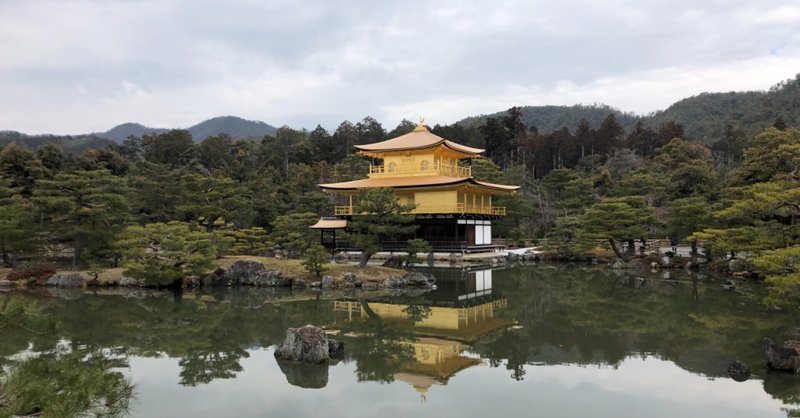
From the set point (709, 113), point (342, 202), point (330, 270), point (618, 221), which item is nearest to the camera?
point (330, 270)

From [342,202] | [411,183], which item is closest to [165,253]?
[411,183]

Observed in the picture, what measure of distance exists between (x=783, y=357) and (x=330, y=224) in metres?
21.3

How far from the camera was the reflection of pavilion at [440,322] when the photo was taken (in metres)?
9.16

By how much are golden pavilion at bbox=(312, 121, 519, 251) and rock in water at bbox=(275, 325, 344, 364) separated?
1689 cm

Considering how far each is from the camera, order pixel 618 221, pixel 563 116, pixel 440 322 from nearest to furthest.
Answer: pixel 440 322, pixel 618 221, pixel 563 116

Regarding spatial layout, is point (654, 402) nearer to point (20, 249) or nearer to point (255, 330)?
point (255, 330)

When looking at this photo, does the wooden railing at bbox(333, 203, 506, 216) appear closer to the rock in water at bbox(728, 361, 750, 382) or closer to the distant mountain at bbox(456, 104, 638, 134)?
the rock in water at bbox(728, 361, 750, 382)

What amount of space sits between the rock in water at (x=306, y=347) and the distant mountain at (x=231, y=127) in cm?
15976

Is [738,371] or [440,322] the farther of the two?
[440,322]

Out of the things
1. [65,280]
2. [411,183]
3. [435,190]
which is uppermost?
[411,183]

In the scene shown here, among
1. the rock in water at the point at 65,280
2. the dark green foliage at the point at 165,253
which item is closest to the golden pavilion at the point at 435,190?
the dark green foliage at the point at 165,253

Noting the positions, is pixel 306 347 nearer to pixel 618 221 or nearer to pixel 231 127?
pixel 618 221

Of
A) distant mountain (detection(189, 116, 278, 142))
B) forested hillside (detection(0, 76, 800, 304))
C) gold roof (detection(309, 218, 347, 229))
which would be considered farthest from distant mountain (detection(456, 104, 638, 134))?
distant mountain (detection(189, 116, 278, 142))

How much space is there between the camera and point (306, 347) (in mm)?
9578
